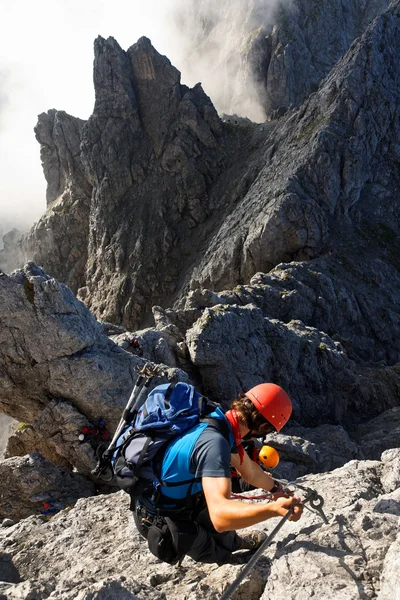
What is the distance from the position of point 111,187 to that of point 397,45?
47.4 meters

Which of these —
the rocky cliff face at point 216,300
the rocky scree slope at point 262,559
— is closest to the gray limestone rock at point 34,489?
the rocky cliff face at point 216,300

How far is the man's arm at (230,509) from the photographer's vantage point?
163 inches

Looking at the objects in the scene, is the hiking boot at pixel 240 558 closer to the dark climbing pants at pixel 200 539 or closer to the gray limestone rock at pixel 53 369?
the dark climbing pants at pixel 200 539

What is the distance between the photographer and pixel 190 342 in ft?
72.5

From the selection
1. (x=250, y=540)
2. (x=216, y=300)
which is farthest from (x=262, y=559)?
(x=216, y=300)

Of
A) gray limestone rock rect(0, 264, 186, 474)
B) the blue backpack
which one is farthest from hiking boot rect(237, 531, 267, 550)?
gray limestone rock rect(0, 264, 186, 474)

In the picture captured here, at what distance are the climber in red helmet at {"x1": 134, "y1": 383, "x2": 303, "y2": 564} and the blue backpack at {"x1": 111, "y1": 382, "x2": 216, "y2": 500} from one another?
7.2 inches

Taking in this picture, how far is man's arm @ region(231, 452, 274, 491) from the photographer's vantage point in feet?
21.7

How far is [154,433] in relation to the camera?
5574 mm

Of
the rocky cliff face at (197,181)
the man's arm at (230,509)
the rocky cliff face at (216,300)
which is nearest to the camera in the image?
the man's arm at (230,509)

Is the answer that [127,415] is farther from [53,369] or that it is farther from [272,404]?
[53,369]

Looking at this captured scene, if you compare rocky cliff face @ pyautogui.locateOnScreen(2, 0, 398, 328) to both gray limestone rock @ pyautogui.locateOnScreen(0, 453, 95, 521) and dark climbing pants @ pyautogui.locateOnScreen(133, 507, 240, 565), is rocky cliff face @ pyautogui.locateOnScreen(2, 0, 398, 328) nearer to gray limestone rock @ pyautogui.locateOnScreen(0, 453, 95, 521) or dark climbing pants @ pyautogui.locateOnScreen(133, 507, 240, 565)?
gray limestone rock @ pyautogui.locateOnScreen(0, 453, 95, 521)

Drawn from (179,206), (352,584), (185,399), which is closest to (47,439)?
(185,399)

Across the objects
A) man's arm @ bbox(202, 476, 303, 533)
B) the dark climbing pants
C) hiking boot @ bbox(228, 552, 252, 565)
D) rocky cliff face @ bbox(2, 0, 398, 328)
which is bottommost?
hiking boot @ bbox(228, 552, 252, 565)
